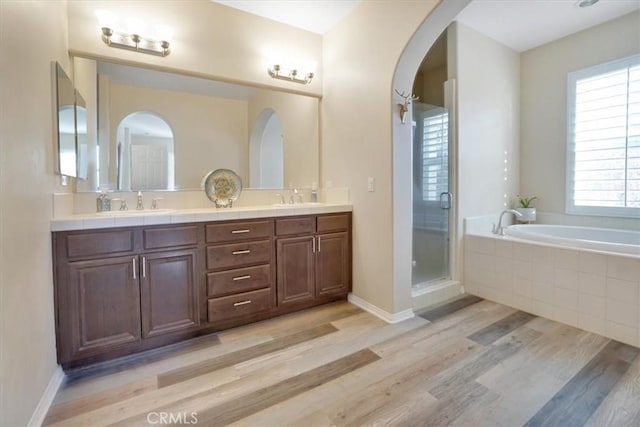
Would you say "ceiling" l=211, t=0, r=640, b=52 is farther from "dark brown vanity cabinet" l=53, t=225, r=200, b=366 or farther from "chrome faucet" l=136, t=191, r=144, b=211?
"dark brown vanity cabinet" l=53, t=225, r=200, b=366

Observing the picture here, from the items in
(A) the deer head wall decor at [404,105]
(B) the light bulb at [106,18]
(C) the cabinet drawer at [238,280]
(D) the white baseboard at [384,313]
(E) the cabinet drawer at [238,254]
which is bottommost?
(D) the white baseboard at [384,313]

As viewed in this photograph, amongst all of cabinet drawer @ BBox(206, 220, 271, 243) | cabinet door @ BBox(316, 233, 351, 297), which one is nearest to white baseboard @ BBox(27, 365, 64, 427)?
cabinet drawer @ BBox(206, 220, 271, 243)

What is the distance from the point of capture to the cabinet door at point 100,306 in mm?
1713

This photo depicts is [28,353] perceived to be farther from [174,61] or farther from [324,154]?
[324,154]

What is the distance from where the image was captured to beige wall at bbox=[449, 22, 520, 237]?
299 cm

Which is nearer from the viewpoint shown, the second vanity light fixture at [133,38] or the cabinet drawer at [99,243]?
the cabinet drawer at [99,243]

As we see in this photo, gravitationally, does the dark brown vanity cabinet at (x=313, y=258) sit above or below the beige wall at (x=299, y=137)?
below

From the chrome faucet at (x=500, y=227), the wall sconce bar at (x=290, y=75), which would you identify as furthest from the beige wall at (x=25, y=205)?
the chrome faucet at (x=500, y=227)

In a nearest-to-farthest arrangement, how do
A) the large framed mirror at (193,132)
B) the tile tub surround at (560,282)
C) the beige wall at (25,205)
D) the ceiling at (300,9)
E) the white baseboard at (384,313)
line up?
1. the beige wall at (25,205)
2. the tile tub surround at (560,282)
3. the large framed mirror at (193,132)
4. the white baseboard at (384,313)
5. the ceiling at (300,9)

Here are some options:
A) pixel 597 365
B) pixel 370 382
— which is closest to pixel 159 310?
pixel 370 382

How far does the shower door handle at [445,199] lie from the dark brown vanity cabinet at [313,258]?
100 centimetres

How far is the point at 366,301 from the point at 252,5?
2746 millimetres

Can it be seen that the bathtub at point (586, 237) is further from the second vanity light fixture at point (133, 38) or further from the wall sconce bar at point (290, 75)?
the second vanity light fixture at point (133, 38)

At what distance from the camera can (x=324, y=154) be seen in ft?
10.1
